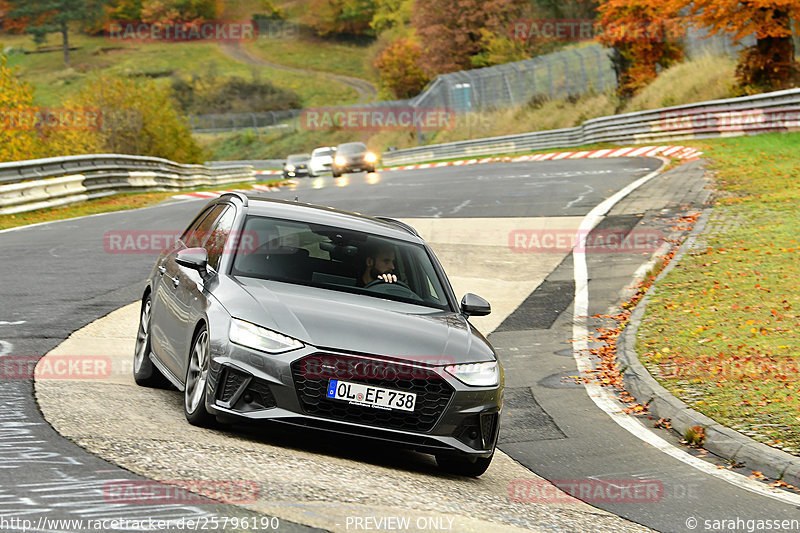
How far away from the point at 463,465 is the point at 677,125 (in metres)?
32.7

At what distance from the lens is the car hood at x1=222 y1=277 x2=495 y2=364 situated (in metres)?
6.76

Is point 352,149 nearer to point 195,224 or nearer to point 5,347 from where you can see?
point 195,224

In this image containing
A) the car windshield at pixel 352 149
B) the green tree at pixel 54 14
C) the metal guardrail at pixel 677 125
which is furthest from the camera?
the green tree at pixel 54 14

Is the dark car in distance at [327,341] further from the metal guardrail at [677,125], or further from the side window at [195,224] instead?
the metal guardrail at [677,125]

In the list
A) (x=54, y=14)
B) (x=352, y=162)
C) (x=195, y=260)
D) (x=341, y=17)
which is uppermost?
Result: (x=54, y=14)

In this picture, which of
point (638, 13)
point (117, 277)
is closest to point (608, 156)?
point (638, 13)

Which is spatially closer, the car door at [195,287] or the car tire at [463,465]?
the car tire at [463,465]

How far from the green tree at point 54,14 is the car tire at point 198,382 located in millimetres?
144407

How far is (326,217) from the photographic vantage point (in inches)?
335

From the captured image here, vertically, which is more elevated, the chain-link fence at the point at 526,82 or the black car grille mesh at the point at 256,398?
the chain-link fence at the point at 526,82

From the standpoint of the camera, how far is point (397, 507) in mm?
5742

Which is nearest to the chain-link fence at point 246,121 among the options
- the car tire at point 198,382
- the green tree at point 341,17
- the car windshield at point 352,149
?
the car windshield at point 352,149

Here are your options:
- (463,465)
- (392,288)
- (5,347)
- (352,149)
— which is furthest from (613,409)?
(352,149)

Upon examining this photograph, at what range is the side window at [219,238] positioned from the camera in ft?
26.6
